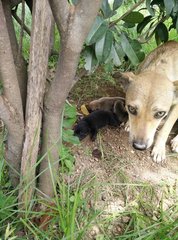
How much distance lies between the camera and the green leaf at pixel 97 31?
2.61m

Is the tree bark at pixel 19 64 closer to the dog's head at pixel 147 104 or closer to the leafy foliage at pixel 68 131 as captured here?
the leafy foliage at pixel 68 131

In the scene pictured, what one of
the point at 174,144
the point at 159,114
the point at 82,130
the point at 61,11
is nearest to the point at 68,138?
the point at 82,130

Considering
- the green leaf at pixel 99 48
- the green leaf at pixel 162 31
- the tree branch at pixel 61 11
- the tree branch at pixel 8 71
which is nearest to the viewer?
the tree branch at pixel 61 11

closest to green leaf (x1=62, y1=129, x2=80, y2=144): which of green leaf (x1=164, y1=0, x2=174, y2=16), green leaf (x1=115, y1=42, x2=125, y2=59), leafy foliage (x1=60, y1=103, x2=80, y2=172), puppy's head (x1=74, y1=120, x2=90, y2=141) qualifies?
leafy foliage (x1=60, y1=103, x2=80, y2=172)

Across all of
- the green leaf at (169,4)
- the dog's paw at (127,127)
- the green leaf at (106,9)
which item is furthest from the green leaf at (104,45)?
the dog's paw at (127,127)

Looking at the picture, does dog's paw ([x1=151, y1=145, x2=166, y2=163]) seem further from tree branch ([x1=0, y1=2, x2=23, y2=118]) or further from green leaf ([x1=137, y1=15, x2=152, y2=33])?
tree branch ([x1=0, y1=2, x2=23, y2=118])

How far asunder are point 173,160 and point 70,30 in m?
2.12

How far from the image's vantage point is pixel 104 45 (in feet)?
9.00

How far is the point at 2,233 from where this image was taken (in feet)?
8.44

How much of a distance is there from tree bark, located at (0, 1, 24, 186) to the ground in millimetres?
618

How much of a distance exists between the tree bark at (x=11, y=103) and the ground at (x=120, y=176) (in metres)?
0.62

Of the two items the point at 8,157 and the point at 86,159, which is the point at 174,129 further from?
the point at 8,157

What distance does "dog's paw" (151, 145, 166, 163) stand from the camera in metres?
3.61

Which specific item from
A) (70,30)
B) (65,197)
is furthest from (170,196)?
(70,30)
